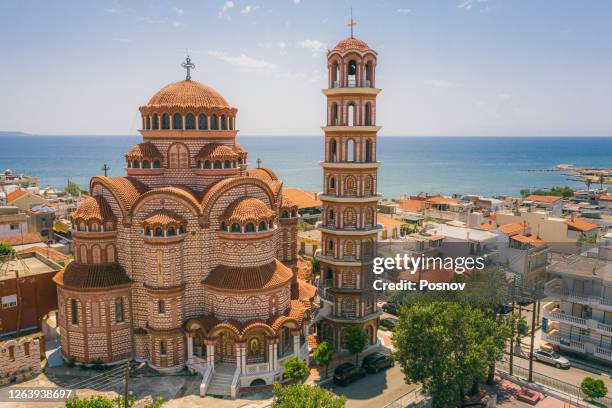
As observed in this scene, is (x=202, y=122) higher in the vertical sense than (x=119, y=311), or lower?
higher

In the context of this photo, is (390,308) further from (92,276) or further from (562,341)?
(92,276)

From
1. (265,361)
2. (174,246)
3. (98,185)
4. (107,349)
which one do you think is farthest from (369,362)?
(98,185)

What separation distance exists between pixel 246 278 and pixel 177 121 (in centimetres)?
1018

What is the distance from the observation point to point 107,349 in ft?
86.9

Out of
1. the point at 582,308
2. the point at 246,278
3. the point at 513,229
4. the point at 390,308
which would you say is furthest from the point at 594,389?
the point at 513,229

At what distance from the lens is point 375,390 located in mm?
25953

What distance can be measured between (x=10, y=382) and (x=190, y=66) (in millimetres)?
20132

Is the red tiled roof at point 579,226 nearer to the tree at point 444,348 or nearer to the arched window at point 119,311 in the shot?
the tree at point 444,348

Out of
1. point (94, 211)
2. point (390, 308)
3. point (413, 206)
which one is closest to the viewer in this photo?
point (94, 211)

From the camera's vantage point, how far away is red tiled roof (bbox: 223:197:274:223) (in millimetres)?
26100

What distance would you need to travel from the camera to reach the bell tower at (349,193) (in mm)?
27984

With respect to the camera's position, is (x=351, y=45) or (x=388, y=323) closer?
(x=351, y=45)

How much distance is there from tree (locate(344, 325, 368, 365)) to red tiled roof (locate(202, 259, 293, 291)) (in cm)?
457

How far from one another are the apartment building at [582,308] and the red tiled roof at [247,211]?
1823 centimetres
